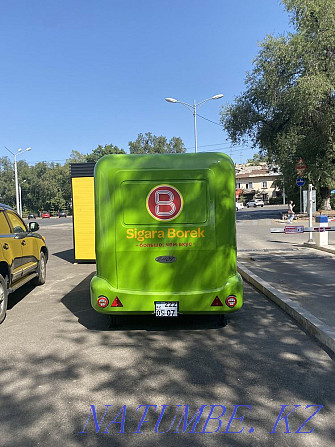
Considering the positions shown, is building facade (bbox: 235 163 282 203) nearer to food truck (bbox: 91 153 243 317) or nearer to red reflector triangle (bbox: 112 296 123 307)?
food truck (bbox: 91 153 243 317)

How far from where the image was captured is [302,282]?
7727mm

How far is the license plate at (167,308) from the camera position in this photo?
473 centimetres

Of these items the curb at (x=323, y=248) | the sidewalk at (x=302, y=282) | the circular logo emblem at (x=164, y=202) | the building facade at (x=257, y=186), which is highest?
the building facade at (x=257, y=186)

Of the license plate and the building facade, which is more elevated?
the building facade

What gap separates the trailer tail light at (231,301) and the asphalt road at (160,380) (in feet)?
1.53

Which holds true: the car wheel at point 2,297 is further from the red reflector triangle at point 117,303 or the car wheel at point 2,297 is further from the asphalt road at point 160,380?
the red reflector triangle at point 117,303

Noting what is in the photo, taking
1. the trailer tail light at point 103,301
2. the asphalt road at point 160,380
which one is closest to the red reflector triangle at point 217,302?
the asphalt road at point 160,380

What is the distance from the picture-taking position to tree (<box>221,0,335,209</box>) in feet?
76.7

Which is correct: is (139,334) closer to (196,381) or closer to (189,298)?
(189,298)

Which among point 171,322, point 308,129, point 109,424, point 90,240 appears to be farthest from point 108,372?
point 308,129

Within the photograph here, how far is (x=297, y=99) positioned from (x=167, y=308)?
2205cm

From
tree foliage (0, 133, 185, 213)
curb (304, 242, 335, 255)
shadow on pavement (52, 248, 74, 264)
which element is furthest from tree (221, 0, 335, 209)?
tree foliage (0, 133, 185, 213)

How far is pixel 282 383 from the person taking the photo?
3.56 meters

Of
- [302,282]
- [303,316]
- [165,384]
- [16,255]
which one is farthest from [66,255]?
[165,384]
